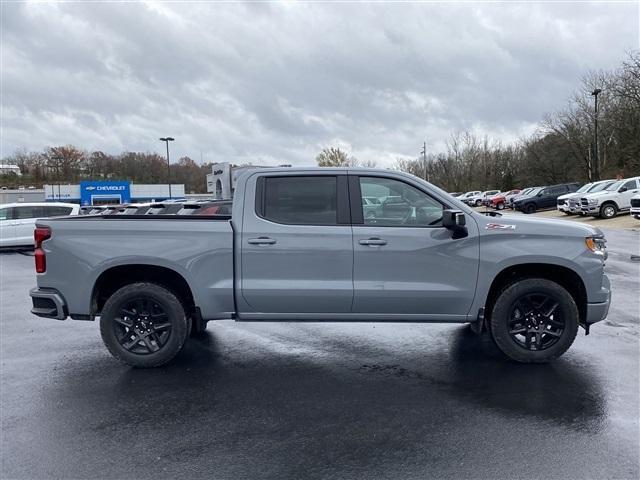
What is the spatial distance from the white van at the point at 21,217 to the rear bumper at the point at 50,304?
1414 cm

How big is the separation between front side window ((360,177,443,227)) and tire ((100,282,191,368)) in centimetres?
211

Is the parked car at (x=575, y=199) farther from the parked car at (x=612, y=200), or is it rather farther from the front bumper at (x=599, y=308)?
the front bumper at (x=599, y=308)

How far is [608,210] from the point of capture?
2522 cm

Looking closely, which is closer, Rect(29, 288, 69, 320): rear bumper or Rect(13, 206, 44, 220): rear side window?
Rect(29, 288, 69, 320): rear bumper

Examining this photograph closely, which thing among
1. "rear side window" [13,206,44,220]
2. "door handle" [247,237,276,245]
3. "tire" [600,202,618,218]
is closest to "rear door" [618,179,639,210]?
"tire" [600,202,618,218]

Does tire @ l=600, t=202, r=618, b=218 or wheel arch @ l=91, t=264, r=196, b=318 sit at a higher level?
tire @ l=600, t=202, r=618, b=218

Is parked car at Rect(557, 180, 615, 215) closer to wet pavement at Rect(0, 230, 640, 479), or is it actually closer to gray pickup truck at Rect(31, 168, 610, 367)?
wet pavement at Rect(0, 230, 640, 479)

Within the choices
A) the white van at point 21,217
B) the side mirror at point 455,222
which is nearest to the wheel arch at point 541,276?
the side mirror at point 455,222

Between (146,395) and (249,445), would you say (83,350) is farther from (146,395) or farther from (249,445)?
(249,445)

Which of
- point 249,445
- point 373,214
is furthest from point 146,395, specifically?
point 373,214

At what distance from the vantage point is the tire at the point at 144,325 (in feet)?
16.1

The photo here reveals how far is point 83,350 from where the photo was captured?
225 inches

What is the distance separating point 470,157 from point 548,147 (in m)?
24.4

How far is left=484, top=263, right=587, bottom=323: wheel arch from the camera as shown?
491 cm
